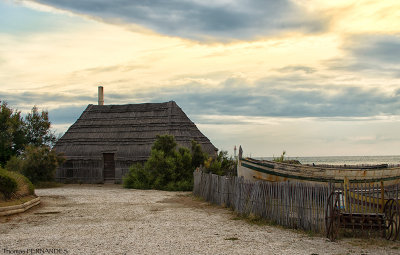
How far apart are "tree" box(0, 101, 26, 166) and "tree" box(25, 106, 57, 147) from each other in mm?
594

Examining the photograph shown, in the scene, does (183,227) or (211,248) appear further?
(183,227)

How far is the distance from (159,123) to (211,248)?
21.8 metres

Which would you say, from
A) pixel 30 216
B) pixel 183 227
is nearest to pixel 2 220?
pixel 30 216

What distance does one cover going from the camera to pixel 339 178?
1697 cm

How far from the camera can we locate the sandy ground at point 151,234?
32.4ft

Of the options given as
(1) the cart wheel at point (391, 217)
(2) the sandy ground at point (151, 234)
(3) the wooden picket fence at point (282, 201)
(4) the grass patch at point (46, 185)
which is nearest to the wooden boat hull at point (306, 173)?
(3) the wooden picket fence at point (282, 201)

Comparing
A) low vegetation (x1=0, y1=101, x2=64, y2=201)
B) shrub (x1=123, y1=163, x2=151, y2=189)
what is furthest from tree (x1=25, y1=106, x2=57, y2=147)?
shrub (x1=123, y1=163, x2=151, y2=189)

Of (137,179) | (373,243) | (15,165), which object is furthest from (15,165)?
(373,243)

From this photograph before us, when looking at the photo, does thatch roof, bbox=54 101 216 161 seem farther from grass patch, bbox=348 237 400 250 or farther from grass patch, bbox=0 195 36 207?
grass patch, bbox=348 237 400 250

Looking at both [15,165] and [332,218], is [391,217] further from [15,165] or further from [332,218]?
[15,165]

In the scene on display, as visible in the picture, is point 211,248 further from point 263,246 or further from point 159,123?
point 159,123

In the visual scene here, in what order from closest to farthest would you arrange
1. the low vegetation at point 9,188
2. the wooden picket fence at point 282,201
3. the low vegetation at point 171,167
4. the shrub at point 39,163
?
the wooden picket fence at point 282,201 → the low vegetation at point 9,188 → the low vegetation at point 171,167 → the shrub at point 39,163

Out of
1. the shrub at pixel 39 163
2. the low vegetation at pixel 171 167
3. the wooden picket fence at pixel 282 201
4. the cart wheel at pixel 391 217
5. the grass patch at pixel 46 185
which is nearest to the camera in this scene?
the cart wheel at pixel 391 217

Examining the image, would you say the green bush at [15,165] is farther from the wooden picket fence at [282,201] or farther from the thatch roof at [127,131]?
the wooden picket fence at [282,201]
